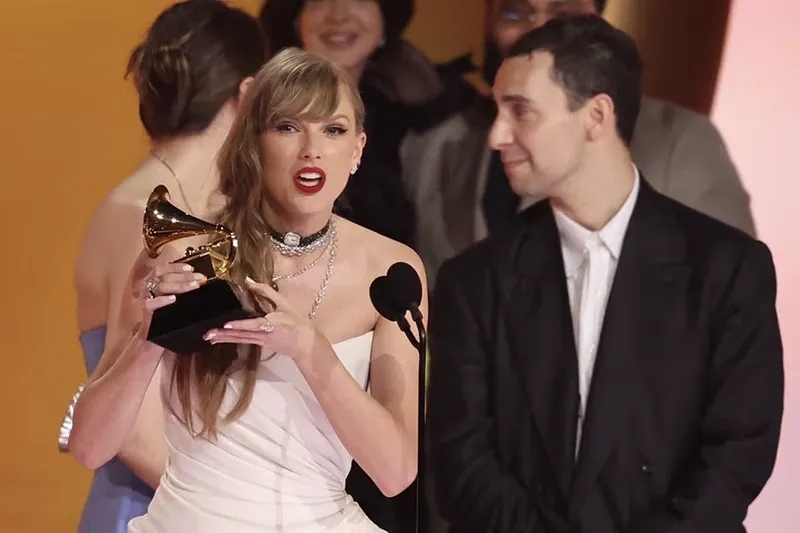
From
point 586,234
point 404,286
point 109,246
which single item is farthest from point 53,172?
point 586,234

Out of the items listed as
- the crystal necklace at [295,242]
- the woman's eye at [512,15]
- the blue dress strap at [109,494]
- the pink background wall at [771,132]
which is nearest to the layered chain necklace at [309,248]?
the crystal necklace at [295,242]

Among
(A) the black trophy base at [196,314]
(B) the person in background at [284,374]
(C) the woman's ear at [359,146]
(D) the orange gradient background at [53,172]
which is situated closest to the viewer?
(A) the black trophy base at [196,314]

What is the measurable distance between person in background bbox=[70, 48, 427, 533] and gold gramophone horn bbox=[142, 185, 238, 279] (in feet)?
0.14

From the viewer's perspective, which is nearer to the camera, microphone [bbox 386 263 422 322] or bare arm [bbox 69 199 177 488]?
microphone [bbox 386 263 422 322]

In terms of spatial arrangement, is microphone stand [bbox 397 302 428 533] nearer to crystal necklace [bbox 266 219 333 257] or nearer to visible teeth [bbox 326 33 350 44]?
crystal necklace [bbox 266 219 333 257]

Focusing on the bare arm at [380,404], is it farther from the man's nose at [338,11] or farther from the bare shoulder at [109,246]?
the man's nose at [338,11]

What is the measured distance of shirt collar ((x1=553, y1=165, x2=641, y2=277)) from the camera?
1868 millimetres

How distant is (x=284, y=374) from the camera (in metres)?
1.61

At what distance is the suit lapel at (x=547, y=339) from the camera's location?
1.85 m

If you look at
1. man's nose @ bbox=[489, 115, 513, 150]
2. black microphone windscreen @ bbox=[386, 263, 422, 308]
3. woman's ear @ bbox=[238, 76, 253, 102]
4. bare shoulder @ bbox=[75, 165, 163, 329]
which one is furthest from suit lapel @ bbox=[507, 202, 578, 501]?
bare shoulder @ bbox=[75, 165, 163, 329]

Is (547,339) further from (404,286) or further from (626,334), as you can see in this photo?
(404,286)

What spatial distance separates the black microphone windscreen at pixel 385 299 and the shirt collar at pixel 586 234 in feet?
1.74

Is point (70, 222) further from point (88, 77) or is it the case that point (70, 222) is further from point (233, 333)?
point (233, 333)

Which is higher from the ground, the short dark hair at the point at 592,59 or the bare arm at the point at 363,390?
the short dark hair at the point at 592,59
